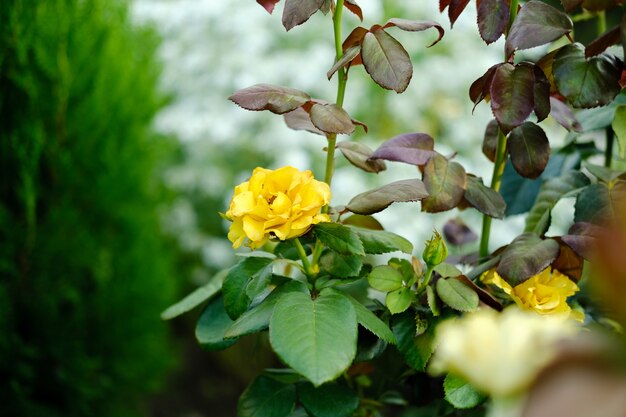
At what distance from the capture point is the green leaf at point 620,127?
0.78m

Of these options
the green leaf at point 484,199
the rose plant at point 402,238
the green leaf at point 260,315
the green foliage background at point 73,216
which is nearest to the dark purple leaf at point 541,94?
the rose plant at point 402,238

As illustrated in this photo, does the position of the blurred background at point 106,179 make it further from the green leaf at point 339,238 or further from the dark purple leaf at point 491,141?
the dark purple leaf at point 491,141

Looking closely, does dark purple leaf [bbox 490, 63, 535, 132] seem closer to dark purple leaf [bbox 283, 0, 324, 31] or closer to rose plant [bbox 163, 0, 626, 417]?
rose plant [bbox 163, 0, 626, 417]

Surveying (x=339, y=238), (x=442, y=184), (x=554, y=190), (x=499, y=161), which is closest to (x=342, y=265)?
(x=339, y=238)

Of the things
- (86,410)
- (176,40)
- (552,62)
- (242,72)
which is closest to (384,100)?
(242,72)

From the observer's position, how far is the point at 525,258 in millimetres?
694

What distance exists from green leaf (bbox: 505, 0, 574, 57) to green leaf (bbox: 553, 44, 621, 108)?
39mm

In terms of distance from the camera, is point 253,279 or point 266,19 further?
point 266,19

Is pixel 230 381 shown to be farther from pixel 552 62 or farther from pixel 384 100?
pixel 552 62

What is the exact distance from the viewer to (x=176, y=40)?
306cm

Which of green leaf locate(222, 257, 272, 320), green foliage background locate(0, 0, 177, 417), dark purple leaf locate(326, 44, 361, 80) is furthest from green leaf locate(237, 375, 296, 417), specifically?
green foliage background locate(0, 0, 177, 417)

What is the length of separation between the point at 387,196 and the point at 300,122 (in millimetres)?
158

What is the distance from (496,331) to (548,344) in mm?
23

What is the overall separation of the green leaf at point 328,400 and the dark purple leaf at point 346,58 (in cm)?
35
